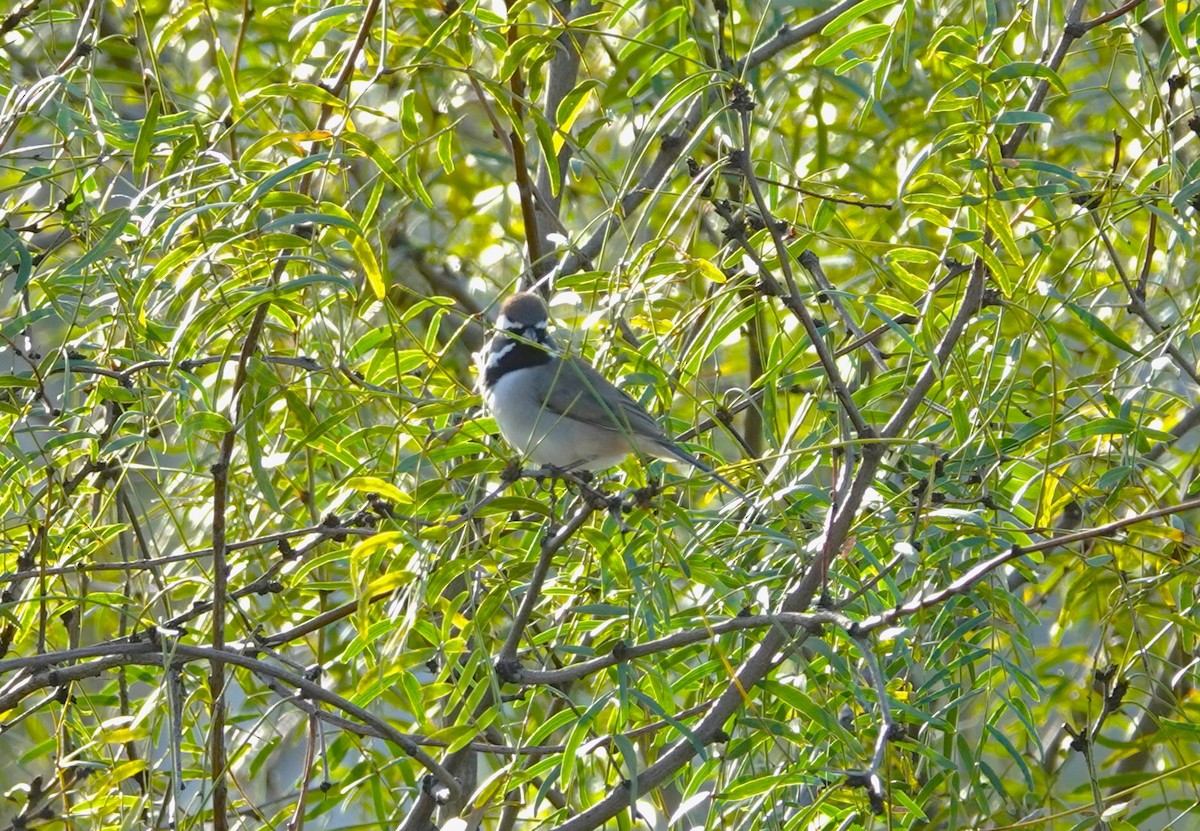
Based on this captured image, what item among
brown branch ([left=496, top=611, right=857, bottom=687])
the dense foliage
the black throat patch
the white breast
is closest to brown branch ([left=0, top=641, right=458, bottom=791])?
the dense foliage

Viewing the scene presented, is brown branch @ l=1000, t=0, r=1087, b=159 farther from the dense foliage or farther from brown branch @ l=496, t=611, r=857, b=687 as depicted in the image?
brown branch @ l=496, t=611, r=857, b=687

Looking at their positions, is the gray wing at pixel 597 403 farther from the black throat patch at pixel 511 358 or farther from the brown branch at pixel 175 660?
the brown branch at pixel 175 660

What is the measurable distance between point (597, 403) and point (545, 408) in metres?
0.33

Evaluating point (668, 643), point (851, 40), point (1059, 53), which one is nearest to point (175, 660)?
point (668, 643)

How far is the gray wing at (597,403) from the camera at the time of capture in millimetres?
1649

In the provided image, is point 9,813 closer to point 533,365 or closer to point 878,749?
point 533,365

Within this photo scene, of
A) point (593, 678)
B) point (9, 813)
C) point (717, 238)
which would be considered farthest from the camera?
point (9, 813)

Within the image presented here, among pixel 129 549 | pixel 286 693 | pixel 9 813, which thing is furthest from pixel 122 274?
pixel 9 813

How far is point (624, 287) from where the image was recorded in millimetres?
1981

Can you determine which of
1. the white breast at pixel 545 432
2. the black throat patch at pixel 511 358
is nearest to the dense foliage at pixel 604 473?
the white breast at pixel 545 432

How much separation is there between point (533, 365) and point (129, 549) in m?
0.89

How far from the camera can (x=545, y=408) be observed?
8.88ft

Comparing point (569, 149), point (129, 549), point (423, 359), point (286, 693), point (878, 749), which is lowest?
point (878, 749)

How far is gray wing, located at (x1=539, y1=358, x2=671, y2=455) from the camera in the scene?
Answer: 165cm
